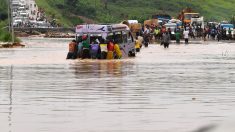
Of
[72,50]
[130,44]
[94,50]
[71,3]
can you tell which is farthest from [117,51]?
[71,3]

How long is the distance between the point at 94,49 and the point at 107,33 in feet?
4.37

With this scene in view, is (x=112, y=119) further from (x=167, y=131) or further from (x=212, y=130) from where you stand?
(x=212, y=130)

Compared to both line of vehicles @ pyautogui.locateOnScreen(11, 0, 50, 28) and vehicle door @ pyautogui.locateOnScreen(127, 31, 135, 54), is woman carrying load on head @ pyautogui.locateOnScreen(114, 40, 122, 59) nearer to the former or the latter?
vehicle door @ pyautogui.locateOnScreen(127, 31, 135, 54)

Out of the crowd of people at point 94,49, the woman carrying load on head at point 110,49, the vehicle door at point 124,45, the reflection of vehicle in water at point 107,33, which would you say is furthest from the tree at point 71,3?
the woman carrying load on head at point 110,49

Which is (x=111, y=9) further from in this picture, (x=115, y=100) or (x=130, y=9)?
(x=115, y=100)

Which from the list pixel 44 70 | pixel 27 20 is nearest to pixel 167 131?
pixel 44 70

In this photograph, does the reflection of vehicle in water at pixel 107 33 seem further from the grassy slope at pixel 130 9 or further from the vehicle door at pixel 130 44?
the grassy slope at pixel 130 9

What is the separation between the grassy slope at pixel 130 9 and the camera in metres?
137

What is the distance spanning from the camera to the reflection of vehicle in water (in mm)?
Answer: 39963

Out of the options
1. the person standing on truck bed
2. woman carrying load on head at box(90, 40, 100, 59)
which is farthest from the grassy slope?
woman carrying load on head at box(90, 40, 100, 59)

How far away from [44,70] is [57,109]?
14.6m

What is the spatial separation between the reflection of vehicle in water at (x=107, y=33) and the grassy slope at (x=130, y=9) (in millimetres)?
87698

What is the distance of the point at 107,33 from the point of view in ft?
131

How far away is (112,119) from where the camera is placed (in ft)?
44.4
